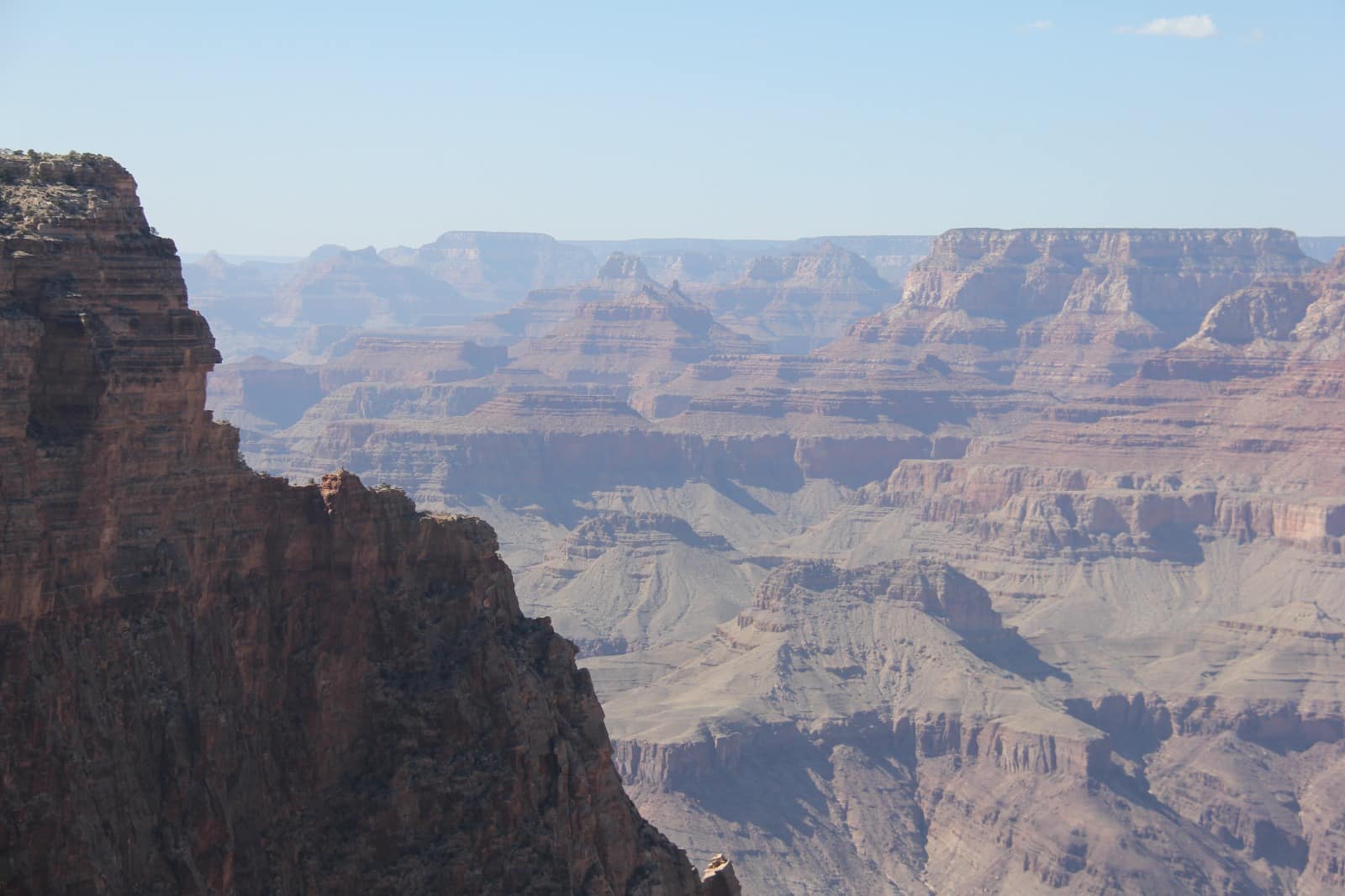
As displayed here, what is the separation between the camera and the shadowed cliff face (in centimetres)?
3212

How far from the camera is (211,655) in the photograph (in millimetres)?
35406

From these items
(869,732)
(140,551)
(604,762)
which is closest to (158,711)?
(140,551)

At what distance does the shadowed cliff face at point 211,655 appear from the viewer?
32.1m

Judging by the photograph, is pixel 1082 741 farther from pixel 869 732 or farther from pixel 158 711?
pixel 158 711

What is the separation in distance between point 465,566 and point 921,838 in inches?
4198

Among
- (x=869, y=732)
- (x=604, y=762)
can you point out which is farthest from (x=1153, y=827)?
(x=604, y=762)

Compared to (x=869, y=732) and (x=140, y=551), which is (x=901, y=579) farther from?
(x=140, y=551)

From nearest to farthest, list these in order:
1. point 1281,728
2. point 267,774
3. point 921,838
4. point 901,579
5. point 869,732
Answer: point 267,774, point 921,838, point 869,732, point 1281,728, point 901,579

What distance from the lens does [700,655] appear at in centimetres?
17262

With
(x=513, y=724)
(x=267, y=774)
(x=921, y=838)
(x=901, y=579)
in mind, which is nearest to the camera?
(x=267, y=774)

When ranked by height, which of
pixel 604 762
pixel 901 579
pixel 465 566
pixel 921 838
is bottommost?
pixel 921 838

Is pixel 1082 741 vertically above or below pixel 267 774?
below

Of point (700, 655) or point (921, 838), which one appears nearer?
point (921, 838)

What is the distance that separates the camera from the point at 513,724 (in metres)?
38.8
